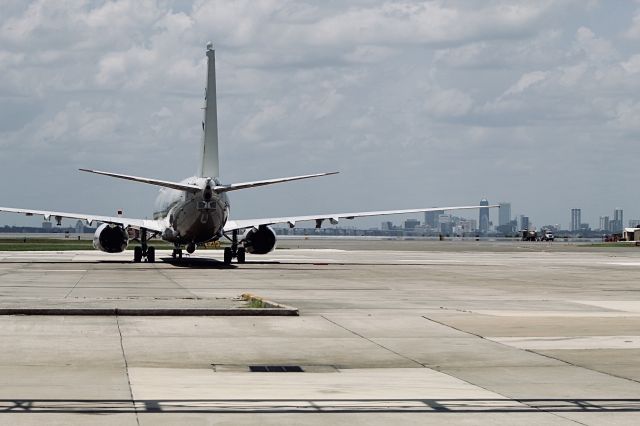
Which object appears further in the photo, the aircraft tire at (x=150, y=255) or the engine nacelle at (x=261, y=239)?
the aircraft tire at (x=150, y=255)

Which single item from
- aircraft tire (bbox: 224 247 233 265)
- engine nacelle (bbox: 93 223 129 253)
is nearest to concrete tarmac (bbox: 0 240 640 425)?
aircraft tire (bbox: 224 247 233 265)

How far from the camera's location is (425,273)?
49250mm

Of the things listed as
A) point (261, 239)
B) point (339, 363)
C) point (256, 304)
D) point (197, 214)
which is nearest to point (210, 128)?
point (261, 239)

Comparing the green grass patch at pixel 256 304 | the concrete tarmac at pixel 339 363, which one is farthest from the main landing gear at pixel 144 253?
the green grass patch at pixel 256 304

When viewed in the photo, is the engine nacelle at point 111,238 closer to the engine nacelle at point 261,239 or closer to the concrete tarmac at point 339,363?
the engine nacelle at point 261,239

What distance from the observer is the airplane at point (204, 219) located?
181ft

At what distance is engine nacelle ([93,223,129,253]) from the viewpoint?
6131cm

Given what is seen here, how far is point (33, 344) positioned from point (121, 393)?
5.37 meters

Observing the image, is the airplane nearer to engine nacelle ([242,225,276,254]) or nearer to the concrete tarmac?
engine nacelle ([242,225,276,254])

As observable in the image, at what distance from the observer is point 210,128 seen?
6500cm

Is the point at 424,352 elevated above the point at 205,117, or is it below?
below

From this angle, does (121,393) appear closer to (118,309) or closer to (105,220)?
(118,309)

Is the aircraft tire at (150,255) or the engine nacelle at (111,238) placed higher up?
the engine nacelle at (111,238)
